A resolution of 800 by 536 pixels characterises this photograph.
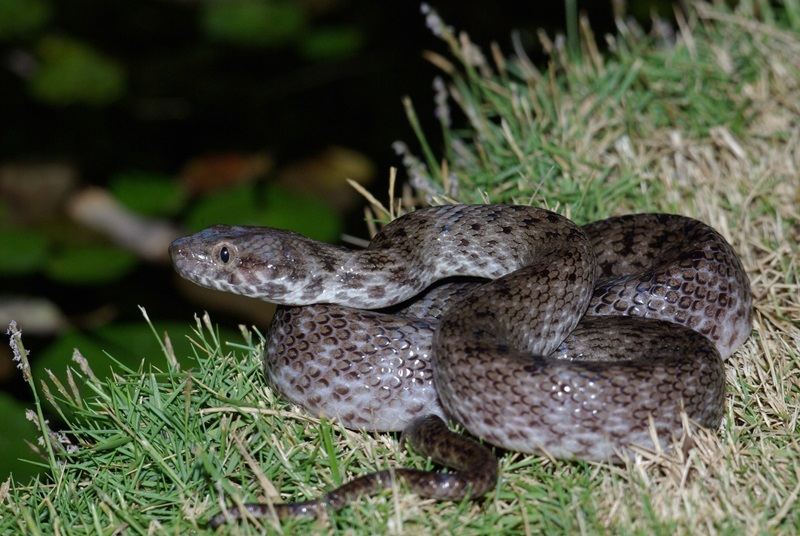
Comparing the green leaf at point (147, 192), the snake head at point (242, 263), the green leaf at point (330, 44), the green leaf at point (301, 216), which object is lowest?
the green leaf at point (301, 216)

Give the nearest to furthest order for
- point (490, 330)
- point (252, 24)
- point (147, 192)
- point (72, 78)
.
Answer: point (490, 330) → point (147, 192) → point (72, 78) → point (252, 24)

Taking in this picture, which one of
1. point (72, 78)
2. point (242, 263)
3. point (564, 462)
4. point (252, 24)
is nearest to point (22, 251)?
point (72, 78)

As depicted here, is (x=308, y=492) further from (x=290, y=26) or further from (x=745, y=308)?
(x=290, y=26)

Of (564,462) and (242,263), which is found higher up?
(242,263)

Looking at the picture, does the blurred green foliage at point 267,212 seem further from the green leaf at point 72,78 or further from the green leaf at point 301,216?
the green leaf at point 72,78

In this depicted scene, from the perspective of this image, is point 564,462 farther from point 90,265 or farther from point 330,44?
point 330,44

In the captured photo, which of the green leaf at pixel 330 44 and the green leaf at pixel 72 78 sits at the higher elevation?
the green leaf at pixel 72 78

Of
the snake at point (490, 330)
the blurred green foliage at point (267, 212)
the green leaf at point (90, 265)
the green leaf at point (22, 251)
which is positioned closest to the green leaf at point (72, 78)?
the green leaf at point (22, 251)

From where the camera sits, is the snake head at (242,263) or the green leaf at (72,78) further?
the green leaf at (72,78)

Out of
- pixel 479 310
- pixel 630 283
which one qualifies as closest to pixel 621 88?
pixel 630 283
